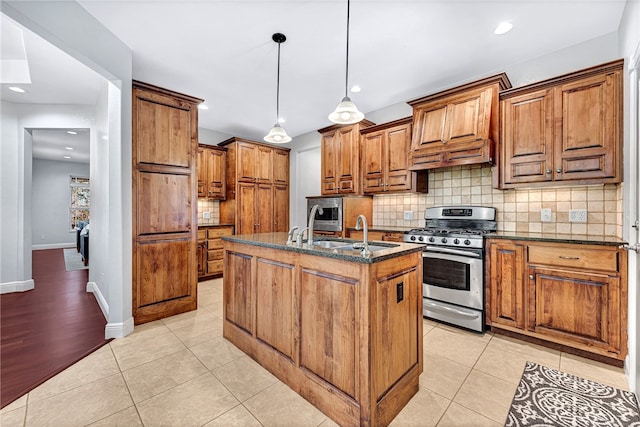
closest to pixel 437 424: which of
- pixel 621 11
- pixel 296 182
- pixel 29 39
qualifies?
pixel 621 11

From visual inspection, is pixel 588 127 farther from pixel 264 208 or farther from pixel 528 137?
pixel 264 208

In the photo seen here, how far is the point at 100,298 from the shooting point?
11.7 ft

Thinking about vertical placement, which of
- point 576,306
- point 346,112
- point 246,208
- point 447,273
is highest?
point 346,112

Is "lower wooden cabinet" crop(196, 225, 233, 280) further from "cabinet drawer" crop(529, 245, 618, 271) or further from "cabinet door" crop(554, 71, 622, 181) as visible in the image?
"cabinet door" crop(554, 71, 622, 181)

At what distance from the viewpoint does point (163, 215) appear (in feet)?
10.4

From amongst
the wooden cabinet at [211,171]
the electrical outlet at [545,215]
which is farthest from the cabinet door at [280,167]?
the electrical outlet at [545,215]

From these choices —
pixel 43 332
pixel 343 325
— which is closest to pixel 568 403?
pixel 343 325

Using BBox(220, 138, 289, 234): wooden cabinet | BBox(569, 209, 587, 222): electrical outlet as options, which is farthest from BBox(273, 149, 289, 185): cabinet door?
BBox(569, 209, 587, 222): electrical outlet

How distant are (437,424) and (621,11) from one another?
3.43 metres

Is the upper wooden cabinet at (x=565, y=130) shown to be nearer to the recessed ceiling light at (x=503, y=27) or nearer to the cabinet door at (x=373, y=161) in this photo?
the recessed ceiling light at (x=503, y=27)

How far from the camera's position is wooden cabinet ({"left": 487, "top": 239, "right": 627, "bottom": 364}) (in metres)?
2.14

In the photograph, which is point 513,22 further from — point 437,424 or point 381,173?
point 437,424

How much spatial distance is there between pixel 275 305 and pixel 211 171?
12.4 feet

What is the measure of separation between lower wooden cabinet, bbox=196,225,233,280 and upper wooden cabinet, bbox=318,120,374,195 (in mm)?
2020
